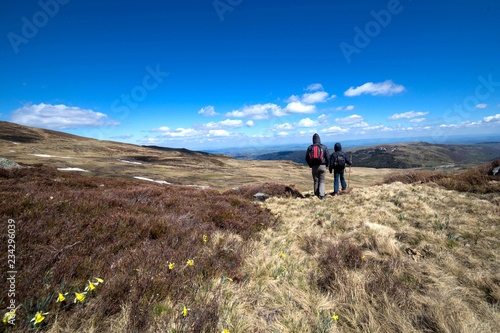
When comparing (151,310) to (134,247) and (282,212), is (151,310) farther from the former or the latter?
(282,212)

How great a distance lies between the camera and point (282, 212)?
8.52 metres

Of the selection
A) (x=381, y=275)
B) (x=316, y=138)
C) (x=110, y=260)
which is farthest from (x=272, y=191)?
(x=110, y=260)

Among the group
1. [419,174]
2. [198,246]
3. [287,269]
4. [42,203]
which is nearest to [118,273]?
[198,246]

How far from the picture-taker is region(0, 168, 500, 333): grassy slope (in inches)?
88.9

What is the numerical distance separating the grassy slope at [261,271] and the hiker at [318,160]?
4.55 meters

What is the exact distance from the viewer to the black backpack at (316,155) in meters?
10.2

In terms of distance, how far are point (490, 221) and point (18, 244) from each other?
394 inches

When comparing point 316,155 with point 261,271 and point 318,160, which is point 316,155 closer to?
point 318,160

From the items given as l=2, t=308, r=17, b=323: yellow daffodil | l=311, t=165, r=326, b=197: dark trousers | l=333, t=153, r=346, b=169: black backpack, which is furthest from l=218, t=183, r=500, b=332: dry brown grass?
l=333, t=153, r=346, b=169: black backpack

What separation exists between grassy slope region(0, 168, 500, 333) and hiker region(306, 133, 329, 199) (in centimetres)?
455

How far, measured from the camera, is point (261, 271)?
144 inches

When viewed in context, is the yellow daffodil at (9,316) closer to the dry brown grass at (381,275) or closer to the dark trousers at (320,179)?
the dry brown grass at (381,275)

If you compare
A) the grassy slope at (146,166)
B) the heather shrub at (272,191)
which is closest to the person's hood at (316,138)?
the heather shrub at (272,191)

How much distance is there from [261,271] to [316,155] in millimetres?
7815
